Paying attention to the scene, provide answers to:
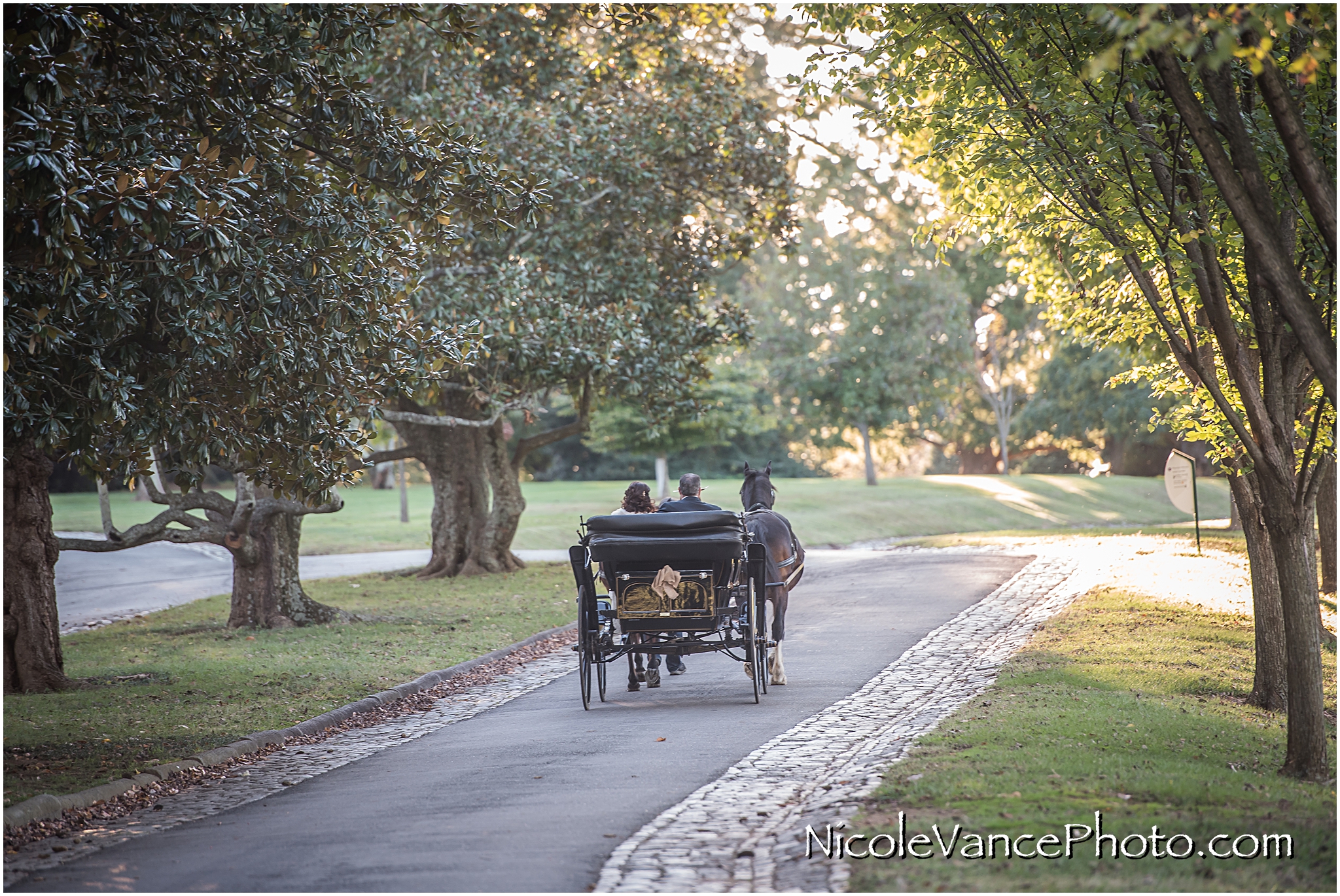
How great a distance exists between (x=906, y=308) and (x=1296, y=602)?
41.4 m

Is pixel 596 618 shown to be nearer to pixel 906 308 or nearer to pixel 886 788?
pixel 886 788

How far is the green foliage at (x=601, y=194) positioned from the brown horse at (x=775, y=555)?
312 inches

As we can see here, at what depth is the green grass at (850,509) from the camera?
37.0 m

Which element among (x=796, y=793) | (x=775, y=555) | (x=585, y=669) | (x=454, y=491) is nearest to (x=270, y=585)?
(x=454, y=491)

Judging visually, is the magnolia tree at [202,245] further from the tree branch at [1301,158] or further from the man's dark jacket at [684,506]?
the tree branch at [1301,158]

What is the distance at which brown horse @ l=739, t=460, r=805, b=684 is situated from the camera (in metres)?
11.7


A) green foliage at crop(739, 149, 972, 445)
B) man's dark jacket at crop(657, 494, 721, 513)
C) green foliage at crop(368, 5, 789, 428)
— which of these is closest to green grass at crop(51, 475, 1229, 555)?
green foliage at crop(739, 149, 972, 445)

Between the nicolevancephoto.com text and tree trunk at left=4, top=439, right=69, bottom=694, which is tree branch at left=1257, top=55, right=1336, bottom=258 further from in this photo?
tree trunk at left=4, top=439, right=69, bottom=694

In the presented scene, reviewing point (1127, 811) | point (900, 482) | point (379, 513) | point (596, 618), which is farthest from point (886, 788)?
point (900, 482)

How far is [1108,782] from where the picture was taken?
702 cm

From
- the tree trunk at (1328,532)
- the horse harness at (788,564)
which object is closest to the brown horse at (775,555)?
the horse harness at (788,564)

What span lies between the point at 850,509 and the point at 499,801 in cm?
3544

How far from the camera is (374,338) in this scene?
35.3 feet

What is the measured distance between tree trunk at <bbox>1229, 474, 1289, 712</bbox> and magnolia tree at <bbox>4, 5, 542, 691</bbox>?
6.96 meters
